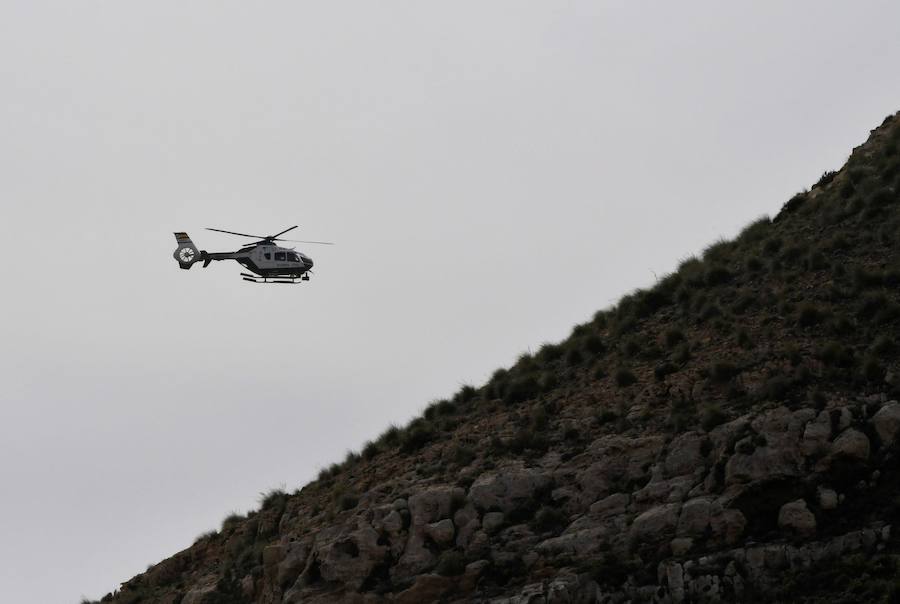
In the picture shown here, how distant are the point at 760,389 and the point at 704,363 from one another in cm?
350

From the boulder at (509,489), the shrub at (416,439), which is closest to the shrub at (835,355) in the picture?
the boulder at (509,489)

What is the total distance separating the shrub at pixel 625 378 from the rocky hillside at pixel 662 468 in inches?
2.9

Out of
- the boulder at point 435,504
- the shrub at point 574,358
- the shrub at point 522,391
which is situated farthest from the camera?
the shrub at point 574,358

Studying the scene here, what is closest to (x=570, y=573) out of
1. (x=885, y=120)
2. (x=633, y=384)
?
(x=633, y=384)

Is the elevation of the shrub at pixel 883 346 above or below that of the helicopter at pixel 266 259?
below

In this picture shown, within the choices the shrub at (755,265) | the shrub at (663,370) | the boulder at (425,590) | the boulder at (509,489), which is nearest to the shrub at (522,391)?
the shrub at (663,370)

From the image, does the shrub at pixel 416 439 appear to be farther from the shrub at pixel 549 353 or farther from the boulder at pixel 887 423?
the boulder at pixel 887 423

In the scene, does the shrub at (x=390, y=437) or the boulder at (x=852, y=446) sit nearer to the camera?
the boulder at (x=852, y=446)

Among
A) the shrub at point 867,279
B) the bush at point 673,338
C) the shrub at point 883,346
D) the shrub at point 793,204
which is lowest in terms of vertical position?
the shrub at point 883,346

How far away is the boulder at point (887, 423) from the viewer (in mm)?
31078

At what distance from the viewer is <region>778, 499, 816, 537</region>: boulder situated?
2995cm

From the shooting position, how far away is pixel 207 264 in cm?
6812

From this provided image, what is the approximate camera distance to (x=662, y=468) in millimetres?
33656

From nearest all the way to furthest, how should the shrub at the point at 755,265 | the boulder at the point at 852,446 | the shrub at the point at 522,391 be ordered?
the boulder at the point at 852,446 → the shrub at the point at 522,391 → the shrub at the point at 755,265
